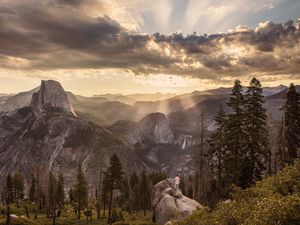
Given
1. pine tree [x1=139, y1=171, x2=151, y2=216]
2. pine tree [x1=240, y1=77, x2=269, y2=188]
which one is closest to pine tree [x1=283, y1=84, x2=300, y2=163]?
pine tree [x1=240, y1=77, x2=269, y2=188]

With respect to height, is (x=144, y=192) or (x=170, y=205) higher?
(x=170, y=205)

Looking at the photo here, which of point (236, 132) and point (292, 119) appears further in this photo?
point (292, 119)

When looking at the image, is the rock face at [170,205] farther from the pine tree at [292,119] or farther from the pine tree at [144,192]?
the pine tree at [144,192]

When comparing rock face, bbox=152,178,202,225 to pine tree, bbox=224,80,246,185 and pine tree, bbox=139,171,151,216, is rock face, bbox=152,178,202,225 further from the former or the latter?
pine tree, bbox=139,171,151,216

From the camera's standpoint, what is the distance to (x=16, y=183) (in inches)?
5443

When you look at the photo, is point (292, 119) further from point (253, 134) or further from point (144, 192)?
point (144, 192)

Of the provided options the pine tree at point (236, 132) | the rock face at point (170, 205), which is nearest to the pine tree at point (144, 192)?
the rock face at point (170, 205)

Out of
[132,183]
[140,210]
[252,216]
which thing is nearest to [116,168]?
[140,210]

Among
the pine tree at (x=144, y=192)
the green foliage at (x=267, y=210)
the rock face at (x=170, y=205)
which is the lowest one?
the pine tree at (x=144, y=192)

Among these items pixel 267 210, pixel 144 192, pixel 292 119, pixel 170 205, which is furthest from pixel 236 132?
pixel 144 192

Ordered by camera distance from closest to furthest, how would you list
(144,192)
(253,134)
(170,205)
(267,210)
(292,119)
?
1. (267,210)
2. (253,134)
3. (170,205)
4. (292,119)
5. (144,192)

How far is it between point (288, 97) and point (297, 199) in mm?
43208

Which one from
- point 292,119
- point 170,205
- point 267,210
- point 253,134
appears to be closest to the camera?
point 267,210

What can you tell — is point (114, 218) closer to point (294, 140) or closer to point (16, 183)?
point (294, 140)
